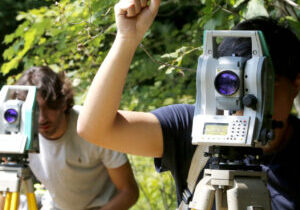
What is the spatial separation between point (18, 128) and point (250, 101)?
1478mm

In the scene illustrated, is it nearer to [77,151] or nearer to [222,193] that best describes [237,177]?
[222,193]

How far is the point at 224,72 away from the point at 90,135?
0.49m

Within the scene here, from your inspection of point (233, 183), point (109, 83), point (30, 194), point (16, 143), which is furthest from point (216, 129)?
point (30, 194)

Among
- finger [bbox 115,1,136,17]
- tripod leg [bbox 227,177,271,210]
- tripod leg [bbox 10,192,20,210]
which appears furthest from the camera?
tripod leg [bbox 10,192,20,210]

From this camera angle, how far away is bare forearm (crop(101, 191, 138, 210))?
3396mm

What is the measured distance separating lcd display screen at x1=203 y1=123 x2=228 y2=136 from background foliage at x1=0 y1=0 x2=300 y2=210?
100 cm

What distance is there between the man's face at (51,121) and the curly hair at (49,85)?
0.10ft

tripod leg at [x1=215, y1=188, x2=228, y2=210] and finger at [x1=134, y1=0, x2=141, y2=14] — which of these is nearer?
tripod leg at [x1=215, y1=188, x2=228, y2=210]

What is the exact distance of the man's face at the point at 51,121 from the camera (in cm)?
331

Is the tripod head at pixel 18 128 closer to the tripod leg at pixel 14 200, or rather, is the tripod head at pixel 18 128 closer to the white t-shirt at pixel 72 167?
the tripod leg at pixel 14 200

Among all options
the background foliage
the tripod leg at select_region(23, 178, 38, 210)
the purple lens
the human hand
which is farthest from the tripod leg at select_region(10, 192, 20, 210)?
the human hand

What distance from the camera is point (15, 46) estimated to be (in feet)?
11.5

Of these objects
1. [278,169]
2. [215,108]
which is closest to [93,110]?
[215,108]

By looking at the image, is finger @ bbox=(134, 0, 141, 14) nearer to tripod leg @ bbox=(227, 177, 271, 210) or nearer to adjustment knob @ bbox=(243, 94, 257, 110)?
adjustment knob @ bbox=(243, 94, 257, 110)
